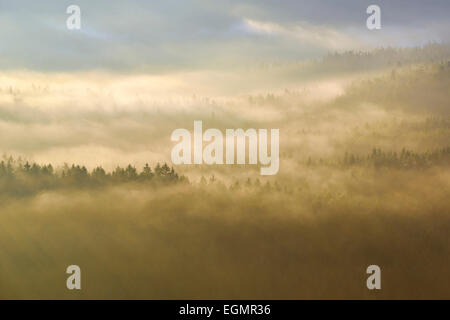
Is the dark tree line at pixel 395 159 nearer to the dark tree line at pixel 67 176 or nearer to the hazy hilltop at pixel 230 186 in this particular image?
the hazy hilltop at pixel 230 186

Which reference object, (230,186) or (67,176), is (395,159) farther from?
(67,176)

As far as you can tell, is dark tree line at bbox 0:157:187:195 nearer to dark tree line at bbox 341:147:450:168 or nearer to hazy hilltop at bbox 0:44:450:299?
hazy hilltop at bbox 0:44:450:299

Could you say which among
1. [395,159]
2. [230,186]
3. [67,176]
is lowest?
[230,186]

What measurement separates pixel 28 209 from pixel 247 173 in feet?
9.30

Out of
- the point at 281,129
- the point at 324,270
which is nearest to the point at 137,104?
the point at 281,129

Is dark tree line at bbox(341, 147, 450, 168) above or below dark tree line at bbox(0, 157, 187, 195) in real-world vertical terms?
above

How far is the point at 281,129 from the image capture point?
271 inches

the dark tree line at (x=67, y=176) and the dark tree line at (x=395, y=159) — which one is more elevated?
the dark tree line at (x=395, y=159)

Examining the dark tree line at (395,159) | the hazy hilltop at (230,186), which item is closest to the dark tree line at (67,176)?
the hazy hilltop at (230,186)

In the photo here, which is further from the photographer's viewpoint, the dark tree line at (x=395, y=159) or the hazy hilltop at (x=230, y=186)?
the dark tree line at (x=395, y=159)

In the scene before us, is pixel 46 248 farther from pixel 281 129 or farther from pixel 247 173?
pixel 281 129

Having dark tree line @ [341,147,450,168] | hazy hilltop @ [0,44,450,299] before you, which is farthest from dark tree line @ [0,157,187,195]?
dark tree line @ [341,147,450,168]

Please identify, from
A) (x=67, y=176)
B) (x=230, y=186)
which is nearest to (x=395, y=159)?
(x=230, y=186)
